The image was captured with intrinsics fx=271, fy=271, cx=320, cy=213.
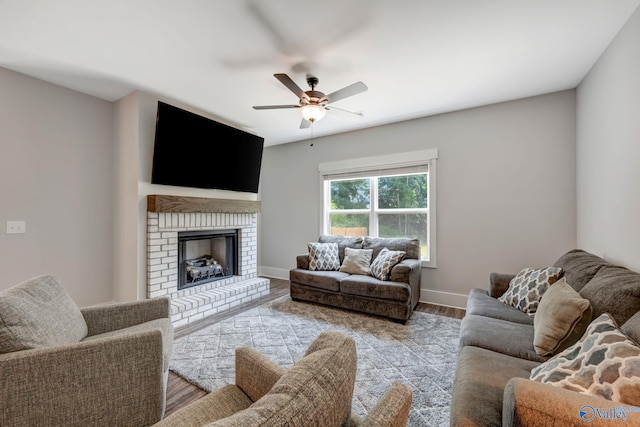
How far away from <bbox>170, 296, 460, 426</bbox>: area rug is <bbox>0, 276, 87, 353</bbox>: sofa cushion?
844 millimetres

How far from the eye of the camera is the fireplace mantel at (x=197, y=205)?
300cm

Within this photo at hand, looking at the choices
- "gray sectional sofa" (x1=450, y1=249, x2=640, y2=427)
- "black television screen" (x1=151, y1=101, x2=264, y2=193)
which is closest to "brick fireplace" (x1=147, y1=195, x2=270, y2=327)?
"black television screen" (x1=151, y1=101, x2=264, y2=193)

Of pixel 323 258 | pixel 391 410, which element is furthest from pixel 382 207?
pixel 391 410

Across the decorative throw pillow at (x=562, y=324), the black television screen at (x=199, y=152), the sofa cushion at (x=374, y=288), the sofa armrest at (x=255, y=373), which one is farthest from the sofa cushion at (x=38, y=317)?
the decorative throw pillow at (x=562, y=324)

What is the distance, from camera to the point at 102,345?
48.5 inches

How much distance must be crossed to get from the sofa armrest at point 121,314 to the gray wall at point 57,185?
1671mm

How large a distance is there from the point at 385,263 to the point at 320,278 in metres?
0.83

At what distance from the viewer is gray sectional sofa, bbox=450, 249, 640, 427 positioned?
2.70 ft

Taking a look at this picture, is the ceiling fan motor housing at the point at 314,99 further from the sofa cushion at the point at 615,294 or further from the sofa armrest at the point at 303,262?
the sofa cushion at the point at 615,294

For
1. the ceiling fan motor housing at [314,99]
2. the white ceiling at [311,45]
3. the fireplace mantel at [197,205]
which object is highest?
the white ceiling at [311,45]

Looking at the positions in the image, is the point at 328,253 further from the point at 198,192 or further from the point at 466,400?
the point at 466,400

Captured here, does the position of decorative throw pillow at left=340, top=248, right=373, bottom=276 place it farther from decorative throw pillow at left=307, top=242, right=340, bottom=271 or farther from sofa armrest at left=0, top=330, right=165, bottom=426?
sofa armrest at left=0, top=330, right=165, bottom=426

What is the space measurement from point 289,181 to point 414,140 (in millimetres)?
2248

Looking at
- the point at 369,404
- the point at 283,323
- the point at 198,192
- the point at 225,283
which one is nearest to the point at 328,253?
the point at 283,323
